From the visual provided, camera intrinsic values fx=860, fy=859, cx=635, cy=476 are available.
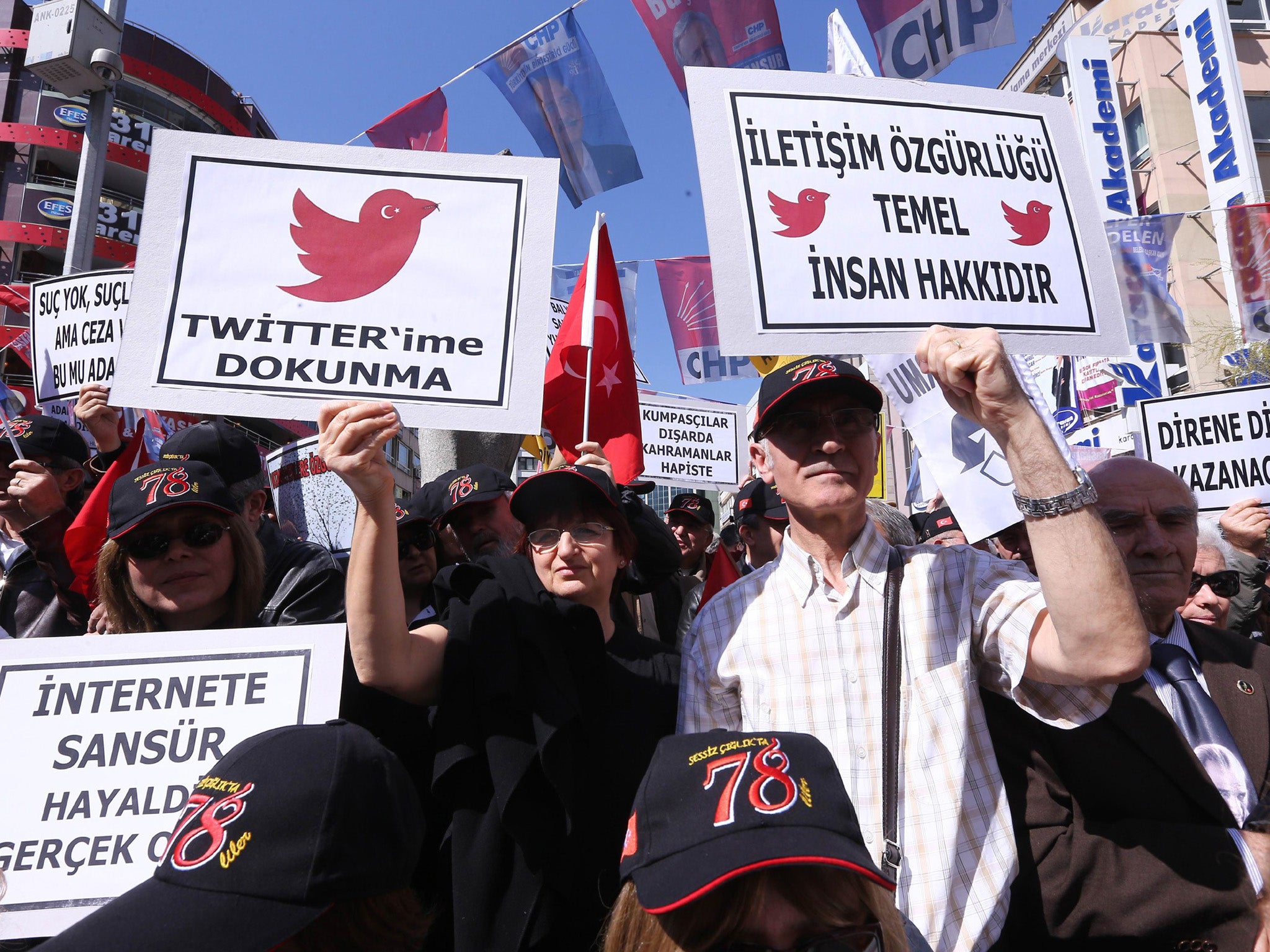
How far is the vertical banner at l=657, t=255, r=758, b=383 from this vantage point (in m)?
8.50

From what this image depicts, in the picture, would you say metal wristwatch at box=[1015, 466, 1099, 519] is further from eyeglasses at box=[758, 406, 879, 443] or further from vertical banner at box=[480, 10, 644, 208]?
vertical banner at box=[480, 10, 644, 208]

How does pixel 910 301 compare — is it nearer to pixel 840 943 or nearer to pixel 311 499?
pixel 840 943

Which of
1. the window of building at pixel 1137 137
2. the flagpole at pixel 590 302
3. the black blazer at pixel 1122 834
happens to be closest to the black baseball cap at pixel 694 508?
the flagpole at pixel 590 302

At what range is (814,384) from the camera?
2172 mm

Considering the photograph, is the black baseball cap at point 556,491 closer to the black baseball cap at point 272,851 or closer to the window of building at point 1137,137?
the black baseball cap at point 272,851

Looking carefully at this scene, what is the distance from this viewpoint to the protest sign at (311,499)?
4.26 metres

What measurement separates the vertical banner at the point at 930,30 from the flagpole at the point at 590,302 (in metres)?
2.50

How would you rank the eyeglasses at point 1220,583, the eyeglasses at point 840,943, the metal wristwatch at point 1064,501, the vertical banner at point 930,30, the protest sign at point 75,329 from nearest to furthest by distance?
the eyeglasses at point 840,943, the metal wristwatch at point 1064,501, the eyeglasses at point 1220,583, the protest sign at point 75,329, the vertical banner at point 930,30

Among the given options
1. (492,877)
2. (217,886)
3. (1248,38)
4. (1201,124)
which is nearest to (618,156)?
(492,877)

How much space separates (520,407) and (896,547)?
1036 mm

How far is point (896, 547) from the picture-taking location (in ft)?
7.14

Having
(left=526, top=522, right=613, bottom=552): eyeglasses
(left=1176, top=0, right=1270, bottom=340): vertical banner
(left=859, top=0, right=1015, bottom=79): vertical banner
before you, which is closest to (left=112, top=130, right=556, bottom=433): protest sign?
(left=526, top=522, right=613, bottom=552): eyeglasses

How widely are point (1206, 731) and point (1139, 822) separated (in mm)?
386

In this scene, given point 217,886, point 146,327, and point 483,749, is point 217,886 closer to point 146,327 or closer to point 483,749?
point 483,749
